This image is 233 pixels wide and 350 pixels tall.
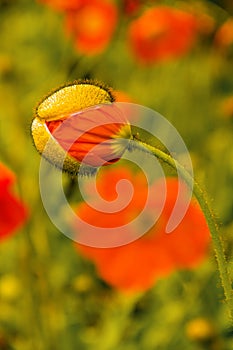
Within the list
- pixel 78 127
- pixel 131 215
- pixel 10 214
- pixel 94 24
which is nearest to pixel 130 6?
pixel 94 24

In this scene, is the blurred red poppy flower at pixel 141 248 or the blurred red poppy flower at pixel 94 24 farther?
the blurred red poppy flower at pixel 94 24

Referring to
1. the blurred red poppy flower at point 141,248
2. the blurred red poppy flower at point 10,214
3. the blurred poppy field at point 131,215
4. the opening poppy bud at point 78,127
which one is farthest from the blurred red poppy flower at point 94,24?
the opening poppy bud at point 78,127

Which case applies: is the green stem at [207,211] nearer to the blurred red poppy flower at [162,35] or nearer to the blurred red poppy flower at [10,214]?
the blurred red poppy flower at [10,214]

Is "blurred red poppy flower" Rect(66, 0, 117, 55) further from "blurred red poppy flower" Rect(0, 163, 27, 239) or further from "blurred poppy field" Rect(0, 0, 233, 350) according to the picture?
"blurred red poppy flower" Rect(0, 163, 27, 239)

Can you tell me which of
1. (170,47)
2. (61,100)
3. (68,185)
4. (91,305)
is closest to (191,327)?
(91,305)

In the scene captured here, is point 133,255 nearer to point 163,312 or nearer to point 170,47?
point 163,312

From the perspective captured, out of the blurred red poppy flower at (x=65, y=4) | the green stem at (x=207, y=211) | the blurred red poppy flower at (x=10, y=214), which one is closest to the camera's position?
the green stem at (x=207, y=211)

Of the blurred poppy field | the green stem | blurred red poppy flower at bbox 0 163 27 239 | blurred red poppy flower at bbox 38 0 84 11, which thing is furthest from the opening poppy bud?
blurred red poppy flower at bbox 38 0 84 11
